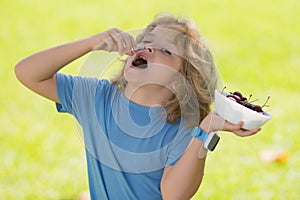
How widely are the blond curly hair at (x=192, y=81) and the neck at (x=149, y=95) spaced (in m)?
0.02

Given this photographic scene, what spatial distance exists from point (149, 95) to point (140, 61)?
0.11 meters

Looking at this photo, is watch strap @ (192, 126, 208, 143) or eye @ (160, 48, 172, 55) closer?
watch strap @ (192, 126, 208, 143)

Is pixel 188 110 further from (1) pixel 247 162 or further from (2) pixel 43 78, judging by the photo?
(1) pixel 247 162

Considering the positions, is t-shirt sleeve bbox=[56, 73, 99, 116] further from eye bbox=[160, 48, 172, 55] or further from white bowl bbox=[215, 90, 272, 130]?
white bowl bbox=[215, 90, 272, 130]

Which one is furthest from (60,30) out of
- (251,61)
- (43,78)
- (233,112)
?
(233,112)

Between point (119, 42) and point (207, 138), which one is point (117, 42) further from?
point (207, 138)

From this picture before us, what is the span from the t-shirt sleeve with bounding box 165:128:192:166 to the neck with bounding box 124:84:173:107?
0.32 ft

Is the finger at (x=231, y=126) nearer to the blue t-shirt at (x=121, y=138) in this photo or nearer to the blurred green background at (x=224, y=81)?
the blue t-shirt at (x=121, y=138)

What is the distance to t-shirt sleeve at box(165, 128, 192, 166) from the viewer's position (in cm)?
177

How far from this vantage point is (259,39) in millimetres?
4996

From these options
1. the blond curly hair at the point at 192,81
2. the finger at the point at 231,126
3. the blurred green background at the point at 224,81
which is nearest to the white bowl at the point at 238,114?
the finger at the point at 231,126

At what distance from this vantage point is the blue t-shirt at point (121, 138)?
1.82 meters

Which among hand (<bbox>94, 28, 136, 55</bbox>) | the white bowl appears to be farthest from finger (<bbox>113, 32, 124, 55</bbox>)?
the white bowl

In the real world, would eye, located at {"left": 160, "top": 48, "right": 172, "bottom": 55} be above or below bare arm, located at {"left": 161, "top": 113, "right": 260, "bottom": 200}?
above
